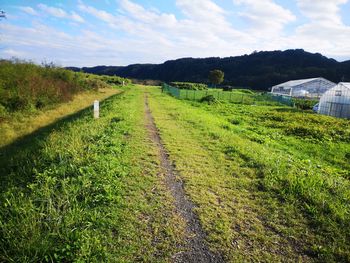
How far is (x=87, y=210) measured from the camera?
4422 millimetres

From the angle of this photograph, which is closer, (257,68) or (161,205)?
(161,205)

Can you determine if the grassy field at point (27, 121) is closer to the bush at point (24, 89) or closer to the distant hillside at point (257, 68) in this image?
the bush at point (24, 89)

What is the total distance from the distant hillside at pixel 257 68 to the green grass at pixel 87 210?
95889 mm

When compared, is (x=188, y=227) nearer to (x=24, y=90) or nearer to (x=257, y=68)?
(x=24, y=90)

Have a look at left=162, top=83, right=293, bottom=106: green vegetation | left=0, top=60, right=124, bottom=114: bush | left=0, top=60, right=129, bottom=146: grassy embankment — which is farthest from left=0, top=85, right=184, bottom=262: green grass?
left=162, top=83, right=293, bottom=106: green vegetation

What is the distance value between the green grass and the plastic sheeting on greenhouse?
24.6m

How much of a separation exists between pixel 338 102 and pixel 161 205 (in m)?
27.1

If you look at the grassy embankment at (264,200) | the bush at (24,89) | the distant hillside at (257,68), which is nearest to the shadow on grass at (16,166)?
the grassy embankment at (264,200)

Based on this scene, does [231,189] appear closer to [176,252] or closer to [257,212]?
[257,212]

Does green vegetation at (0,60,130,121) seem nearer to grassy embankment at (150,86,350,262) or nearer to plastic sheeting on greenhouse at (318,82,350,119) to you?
grassy embankment at (150,86,350,262)

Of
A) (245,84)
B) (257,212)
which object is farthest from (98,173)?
(245,84)

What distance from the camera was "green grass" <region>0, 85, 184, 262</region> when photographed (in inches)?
138

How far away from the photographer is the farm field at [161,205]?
3.64 m

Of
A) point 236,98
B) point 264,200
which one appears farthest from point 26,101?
point 236,98
